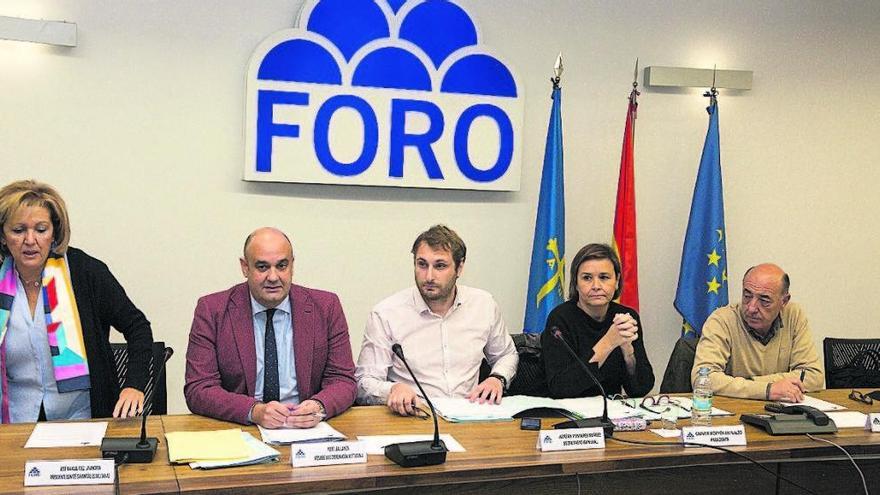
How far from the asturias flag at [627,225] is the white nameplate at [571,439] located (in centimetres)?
232

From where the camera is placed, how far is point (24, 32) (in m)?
4.08

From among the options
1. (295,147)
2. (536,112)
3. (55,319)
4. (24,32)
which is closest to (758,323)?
(536,112)

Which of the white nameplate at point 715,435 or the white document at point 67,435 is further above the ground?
the white nameplate at point 715,435

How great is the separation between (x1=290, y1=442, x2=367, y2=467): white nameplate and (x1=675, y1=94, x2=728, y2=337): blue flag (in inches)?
119

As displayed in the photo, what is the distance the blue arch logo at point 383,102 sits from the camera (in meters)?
4.43

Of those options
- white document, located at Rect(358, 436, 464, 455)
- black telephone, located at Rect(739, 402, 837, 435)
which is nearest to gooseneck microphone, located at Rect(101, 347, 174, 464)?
white document, located at Rect(358, 436, 464, 455)

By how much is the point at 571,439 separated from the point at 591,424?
0.18m

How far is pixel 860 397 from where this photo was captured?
3475 mm

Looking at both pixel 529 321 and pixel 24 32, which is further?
pixel 529 321

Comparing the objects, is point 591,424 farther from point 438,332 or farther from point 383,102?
point 383,102

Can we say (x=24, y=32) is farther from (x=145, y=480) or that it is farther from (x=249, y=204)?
(x=145, y=480)

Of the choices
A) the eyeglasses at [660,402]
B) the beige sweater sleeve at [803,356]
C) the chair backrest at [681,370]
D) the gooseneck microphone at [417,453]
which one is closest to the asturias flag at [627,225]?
the chair backrest at [681,370]

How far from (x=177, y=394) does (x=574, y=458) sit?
263cm

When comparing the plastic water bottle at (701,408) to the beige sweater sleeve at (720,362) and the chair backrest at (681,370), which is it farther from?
the chair backrest at (681,370)
